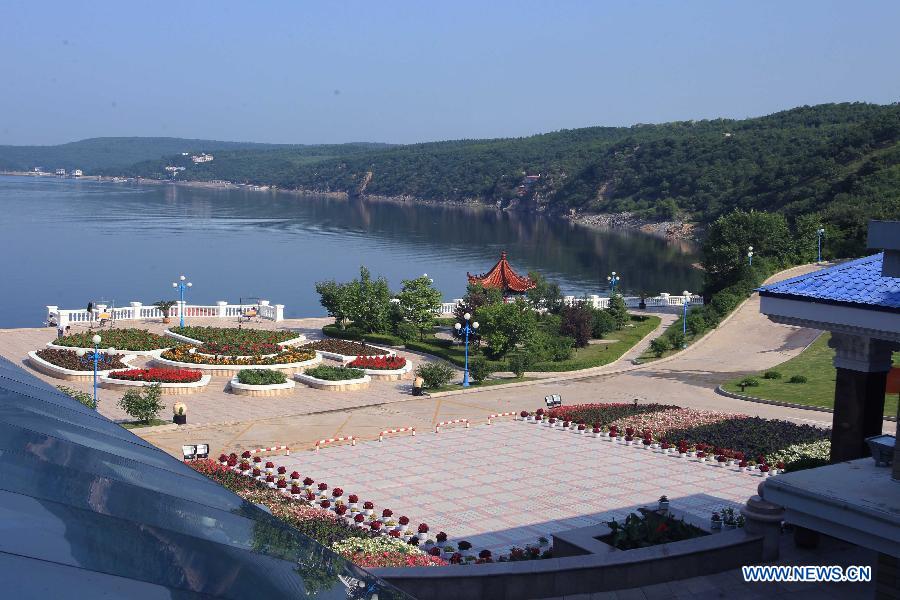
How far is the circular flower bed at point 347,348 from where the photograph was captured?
1298 inches

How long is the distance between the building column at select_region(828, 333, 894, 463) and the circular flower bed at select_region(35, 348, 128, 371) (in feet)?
71.1

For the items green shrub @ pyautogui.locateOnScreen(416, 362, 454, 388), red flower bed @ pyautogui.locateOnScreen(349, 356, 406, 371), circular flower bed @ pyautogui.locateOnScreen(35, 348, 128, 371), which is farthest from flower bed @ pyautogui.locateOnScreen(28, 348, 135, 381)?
green shrub @ pyautogui.locateOnScreen(416, 362, 454, 388)

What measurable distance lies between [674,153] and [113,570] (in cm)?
14119

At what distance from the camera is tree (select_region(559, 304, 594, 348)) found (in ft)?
119

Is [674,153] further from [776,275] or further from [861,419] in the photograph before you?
[861,419]

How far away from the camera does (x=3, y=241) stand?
98.2 m

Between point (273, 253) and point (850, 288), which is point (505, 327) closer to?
point (850, 288)

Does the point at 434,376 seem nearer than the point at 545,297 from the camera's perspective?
Yes

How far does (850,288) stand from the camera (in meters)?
10.9

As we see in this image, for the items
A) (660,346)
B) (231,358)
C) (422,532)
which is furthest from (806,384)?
(422,532)

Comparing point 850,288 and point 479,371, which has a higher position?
point 850,288

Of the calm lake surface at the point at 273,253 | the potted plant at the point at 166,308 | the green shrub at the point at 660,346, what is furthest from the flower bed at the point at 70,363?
the calm lake surface at the point at 273,253

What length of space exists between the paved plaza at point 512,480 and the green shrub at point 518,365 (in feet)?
23.5

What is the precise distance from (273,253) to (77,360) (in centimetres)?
6456
